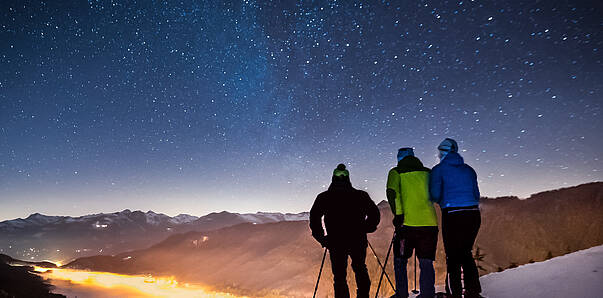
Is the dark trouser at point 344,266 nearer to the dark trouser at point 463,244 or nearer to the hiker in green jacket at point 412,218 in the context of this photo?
the hiker in green jacket at point 412,218

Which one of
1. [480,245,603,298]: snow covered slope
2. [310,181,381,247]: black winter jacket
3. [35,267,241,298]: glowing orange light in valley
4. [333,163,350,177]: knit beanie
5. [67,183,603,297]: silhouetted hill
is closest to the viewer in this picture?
[480,245,603,298]: snow covered slope

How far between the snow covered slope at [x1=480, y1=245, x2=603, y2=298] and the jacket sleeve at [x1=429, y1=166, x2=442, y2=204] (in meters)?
2.30

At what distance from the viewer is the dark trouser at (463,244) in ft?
15.4

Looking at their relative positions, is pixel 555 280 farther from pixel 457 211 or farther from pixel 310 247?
pixel 310 247

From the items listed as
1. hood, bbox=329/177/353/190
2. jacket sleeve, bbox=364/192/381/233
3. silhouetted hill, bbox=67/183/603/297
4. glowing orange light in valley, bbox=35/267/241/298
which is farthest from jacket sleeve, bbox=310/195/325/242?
glowing orange light in valley, bbox=35/267/241/298

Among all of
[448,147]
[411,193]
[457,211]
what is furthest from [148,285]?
[448,147]

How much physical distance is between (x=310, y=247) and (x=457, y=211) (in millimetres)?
99402

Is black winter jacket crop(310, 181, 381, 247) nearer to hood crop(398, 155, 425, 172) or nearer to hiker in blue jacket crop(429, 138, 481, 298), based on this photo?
hood crop(398, 155, 425, 172)

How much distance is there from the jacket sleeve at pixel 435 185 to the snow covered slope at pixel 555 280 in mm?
2301

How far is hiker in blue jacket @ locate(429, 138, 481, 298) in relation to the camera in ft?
15.4

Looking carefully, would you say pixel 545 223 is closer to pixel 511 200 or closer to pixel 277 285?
pixel 511 200

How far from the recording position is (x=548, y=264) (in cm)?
686

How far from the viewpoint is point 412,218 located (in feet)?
16.8

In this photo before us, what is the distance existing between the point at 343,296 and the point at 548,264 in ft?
16.8
